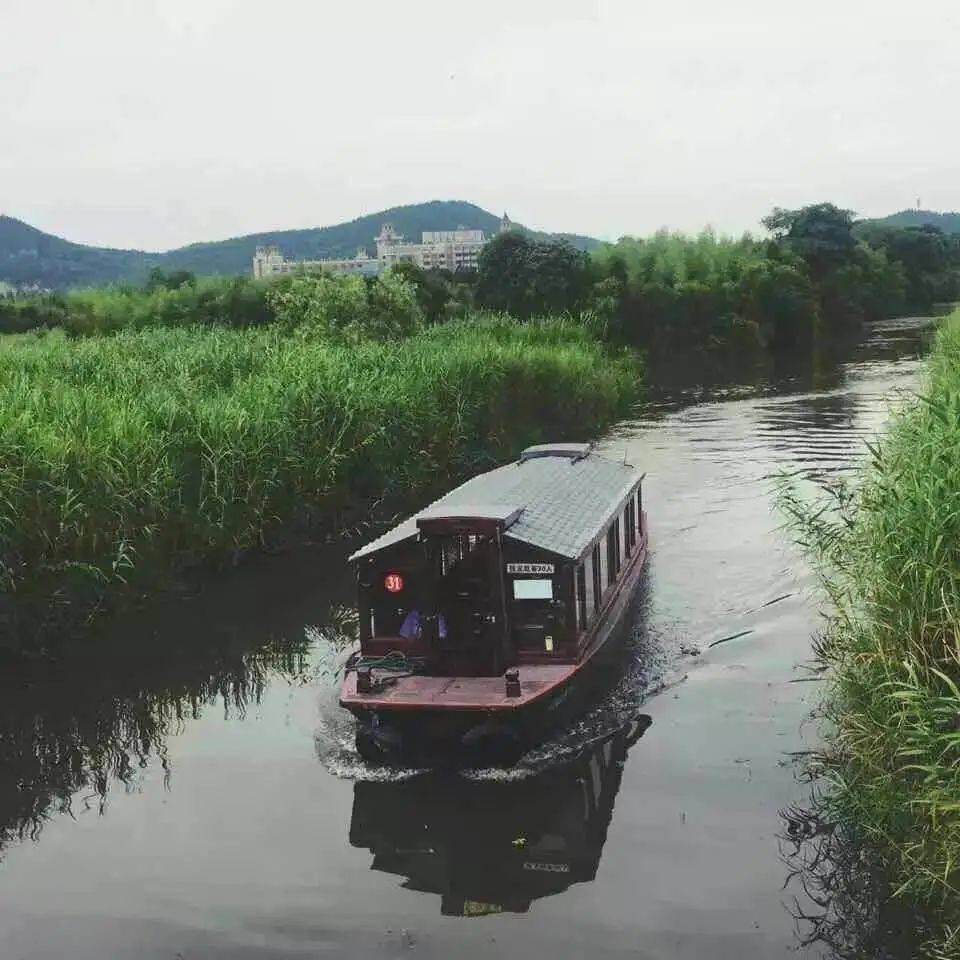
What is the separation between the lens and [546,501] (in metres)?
14.7

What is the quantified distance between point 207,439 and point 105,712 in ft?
18.8

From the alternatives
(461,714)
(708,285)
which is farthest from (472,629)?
(708,285)

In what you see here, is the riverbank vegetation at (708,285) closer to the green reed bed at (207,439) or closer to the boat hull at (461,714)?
the green reed bed at (207,439)

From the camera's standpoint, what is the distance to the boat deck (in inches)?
449

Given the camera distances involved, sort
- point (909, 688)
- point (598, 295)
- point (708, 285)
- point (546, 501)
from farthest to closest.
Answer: point (708, 285)
point (598, 295)
point (546, 501)
point (909, 688)

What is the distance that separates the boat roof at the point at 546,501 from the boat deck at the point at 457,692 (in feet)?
4.42

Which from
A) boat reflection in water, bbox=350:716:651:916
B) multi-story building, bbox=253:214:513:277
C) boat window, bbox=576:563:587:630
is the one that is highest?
multi-story building, bbox=253:214:513:277

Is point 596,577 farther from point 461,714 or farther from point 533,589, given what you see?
point 461,714

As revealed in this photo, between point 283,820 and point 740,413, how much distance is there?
26.7m

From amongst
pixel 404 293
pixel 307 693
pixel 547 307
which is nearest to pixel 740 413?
pixel 404 293

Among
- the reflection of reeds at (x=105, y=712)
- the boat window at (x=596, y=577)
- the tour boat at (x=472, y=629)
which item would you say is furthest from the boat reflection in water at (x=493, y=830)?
the reflection of reeds at (x=105, y=712)

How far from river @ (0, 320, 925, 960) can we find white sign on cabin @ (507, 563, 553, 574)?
194cm

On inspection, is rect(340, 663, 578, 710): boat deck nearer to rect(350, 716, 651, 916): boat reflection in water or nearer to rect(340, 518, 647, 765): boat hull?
rect(340, 518, 647, 765): boat hull

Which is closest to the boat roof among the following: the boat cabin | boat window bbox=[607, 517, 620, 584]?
the boat cabin
